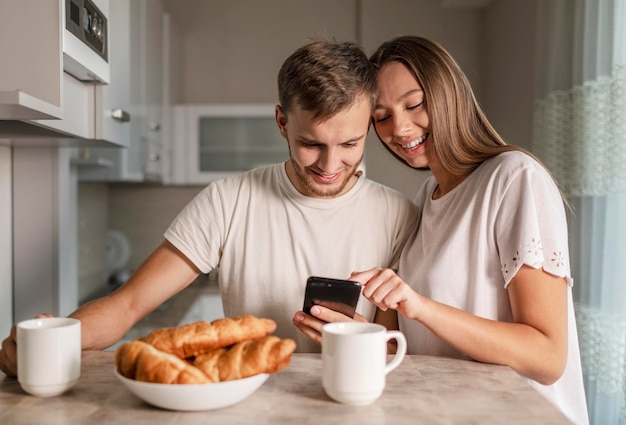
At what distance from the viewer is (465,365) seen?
115 centimetres

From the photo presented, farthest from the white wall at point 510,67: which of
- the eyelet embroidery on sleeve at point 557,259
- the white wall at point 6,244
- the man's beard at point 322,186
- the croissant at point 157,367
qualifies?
the croissant at point 157,367

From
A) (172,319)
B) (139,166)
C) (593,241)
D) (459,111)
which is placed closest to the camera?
(459,111)

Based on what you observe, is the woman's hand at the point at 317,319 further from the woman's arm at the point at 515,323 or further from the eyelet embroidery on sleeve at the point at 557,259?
the eyelet embroidery on sleeve at the point at 557,259

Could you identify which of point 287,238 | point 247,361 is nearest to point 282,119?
point 287,238

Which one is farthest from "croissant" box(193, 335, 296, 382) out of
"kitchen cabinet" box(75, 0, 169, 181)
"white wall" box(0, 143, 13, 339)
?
"white wall" box(0, 143, 13, 339)

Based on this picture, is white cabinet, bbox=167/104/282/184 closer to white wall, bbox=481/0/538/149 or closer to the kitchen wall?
the kitchen wall

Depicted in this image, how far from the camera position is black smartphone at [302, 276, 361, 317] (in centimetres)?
116

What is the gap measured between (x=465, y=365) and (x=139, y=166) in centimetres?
251

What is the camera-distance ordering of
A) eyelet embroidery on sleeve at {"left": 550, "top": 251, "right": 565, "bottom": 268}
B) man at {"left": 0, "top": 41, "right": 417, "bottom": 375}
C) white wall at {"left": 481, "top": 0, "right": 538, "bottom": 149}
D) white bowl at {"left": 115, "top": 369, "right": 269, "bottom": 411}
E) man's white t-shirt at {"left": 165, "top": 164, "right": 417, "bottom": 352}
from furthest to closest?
white wall at {"left": 481, "top": 0, "right": 538, "bottom": 149} < man's white t-shirt at {"left": 165, "top": 164, "right": 417, "bottom": 352} < man at {"left": 0, "top": 41, "right": 417, "bottom": 375} < eyelet embroidery on sleeve at {"left": 550, "top": 251, "right": 565, "bottom": 268} < white bowl at {"left": 115, "top": 369, "right": 269, "bottom": 411}

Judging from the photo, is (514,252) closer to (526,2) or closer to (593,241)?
(593,241)

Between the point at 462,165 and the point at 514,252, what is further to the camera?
the point at 462,165

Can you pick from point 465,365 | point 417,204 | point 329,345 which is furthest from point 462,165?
point 329,345

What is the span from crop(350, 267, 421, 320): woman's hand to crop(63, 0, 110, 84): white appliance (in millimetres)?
838

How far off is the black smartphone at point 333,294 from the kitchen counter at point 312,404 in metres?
0.15
